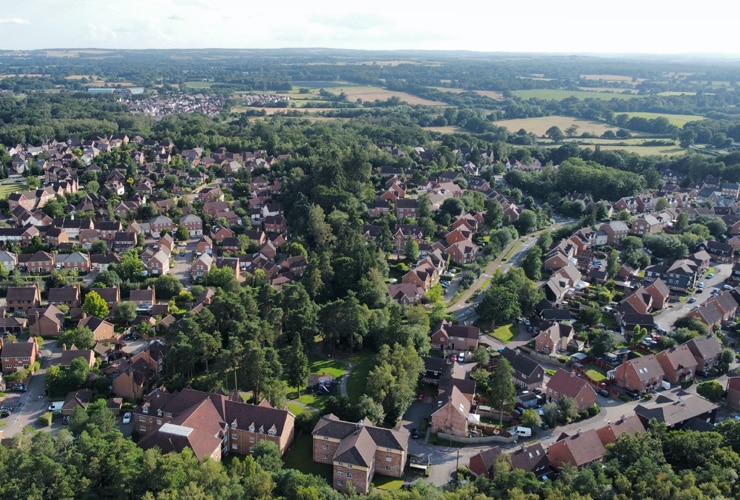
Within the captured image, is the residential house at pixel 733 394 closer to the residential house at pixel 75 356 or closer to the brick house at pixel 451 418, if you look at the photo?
the brick house at pixel 451 418

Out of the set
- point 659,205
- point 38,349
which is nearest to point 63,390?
point 38,349

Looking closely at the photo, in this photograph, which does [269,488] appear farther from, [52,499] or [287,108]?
[287,108]

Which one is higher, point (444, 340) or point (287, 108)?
point (287, 108)

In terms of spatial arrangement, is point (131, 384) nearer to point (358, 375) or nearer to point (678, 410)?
point (358, 375)

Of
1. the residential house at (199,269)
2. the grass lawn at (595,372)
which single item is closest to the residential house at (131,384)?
the residential house at (199,269)

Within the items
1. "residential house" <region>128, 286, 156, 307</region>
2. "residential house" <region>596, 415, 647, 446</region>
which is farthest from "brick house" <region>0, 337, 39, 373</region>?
"residential house" <region>596, 415, 647, 446</region>

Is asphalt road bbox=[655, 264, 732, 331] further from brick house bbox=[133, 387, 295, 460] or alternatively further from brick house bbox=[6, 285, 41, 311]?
brick house bbox=[6, 285, 41, 311]
